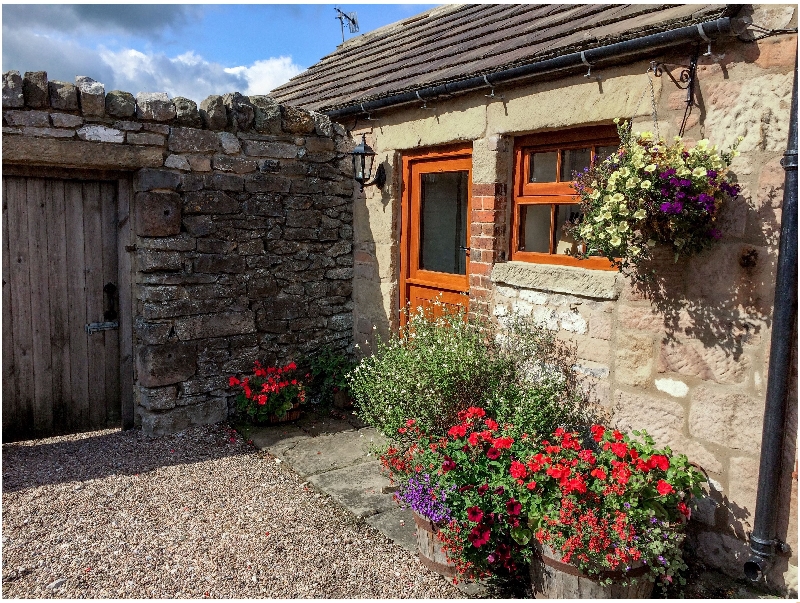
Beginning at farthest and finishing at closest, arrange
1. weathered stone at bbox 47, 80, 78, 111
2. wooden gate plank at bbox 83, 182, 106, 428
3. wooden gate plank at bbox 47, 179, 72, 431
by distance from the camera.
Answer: wooden gate plank at bbox 83, 182, 106, 428
wooden gate plank at bbox 47, 179, 72, 431
weathered stone at bbox 47, 80, 78, 111

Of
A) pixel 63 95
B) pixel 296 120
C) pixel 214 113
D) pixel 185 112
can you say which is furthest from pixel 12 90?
pixel 296 120

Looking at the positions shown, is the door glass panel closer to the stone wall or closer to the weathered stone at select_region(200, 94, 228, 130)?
the stone wall

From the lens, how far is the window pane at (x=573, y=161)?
162 inches

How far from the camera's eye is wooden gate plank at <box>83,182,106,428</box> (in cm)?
502

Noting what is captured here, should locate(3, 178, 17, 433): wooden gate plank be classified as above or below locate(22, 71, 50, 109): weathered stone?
below

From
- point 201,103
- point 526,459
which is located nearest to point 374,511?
point 526,459

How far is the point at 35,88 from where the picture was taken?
171 inches

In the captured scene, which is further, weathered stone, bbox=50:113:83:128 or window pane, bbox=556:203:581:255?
weathered stone, bbox=50:113:83:128

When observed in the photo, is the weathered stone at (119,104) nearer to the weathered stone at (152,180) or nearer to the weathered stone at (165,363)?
the weathered stone at (152,180)

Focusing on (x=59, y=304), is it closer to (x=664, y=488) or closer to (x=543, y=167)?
(x=543, y=167)

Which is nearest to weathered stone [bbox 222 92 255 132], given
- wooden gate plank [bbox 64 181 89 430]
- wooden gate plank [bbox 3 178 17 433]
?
wooden gate plank [bbox 64 181 89 430]

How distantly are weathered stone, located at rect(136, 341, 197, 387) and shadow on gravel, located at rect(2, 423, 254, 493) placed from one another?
1.60ft

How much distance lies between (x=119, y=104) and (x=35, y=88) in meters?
0.56

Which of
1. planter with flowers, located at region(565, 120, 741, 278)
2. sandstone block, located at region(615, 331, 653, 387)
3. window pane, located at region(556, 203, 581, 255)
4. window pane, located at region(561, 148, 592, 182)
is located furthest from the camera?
window pane, located at region(556, 203, 581, 255)
